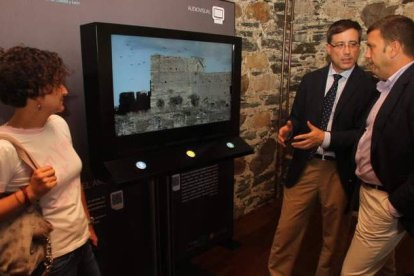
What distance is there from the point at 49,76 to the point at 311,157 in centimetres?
158

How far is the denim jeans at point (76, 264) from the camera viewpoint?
1.30 m

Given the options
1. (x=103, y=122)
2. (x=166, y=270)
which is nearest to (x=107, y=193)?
(x=103, y=122)

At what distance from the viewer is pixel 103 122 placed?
1585 millimetres

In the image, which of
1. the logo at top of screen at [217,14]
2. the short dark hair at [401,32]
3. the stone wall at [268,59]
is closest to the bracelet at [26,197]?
the short dark hair at [401,32]

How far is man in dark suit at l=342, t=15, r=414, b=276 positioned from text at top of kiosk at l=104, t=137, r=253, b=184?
0.75 m

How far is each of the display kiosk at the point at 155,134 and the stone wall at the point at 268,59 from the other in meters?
0.86

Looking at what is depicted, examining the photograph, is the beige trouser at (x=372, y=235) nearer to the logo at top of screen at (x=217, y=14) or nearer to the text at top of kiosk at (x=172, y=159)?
the text at top of kiosk at (x=172, y=159)

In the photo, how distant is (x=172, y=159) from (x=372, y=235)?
106 centimetres

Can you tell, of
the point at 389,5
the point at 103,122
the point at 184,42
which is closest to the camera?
the point at 103,122

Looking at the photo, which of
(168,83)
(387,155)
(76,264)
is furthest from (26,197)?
(387,155)

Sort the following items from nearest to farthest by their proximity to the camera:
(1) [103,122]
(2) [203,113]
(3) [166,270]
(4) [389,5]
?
(1) [103,122]
(2) [203,113]
(3) [166,270]
(4) [389,5]

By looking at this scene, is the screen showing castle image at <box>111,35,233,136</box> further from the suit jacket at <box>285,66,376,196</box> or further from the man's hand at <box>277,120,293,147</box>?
the suit jacket at <box>285,66,376,196</box>

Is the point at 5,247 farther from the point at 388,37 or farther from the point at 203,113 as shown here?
the point at 388,37

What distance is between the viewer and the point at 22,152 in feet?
3.80
